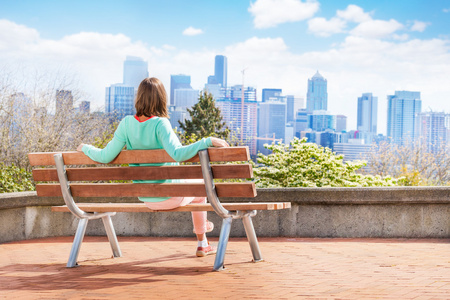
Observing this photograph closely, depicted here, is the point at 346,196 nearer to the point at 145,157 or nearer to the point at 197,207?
the point at 197,207

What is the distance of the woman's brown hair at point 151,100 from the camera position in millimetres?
3957

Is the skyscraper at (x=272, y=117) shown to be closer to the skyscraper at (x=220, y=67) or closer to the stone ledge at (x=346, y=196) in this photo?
the skyscraper at (x=220, y=67)

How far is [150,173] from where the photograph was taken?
374 centimetres

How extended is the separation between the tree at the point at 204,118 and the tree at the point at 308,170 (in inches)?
2124

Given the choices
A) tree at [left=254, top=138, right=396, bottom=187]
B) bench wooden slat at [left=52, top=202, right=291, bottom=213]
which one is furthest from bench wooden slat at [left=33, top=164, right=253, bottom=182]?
tree at [left=254, top=138, right=396, bottom=187]

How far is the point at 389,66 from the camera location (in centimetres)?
19825

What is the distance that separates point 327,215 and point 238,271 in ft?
7.43

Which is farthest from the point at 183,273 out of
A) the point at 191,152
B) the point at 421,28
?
the point at 421,28

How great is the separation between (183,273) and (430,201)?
121 inches

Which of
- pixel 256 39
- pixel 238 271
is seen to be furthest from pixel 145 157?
pixel 256 39

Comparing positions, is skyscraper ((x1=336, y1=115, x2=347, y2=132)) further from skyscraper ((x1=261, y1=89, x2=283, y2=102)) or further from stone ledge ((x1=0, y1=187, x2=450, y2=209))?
stone ledge ((x1=0, y1=187, x2=450, y2=209))


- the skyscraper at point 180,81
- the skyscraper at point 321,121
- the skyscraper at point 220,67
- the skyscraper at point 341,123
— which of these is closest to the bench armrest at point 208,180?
the skyscraper at point 321,121

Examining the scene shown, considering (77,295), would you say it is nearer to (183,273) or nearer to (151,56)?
(183,273)

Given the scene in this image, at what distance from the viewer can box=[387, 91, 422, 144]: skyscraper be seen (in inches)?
4985
